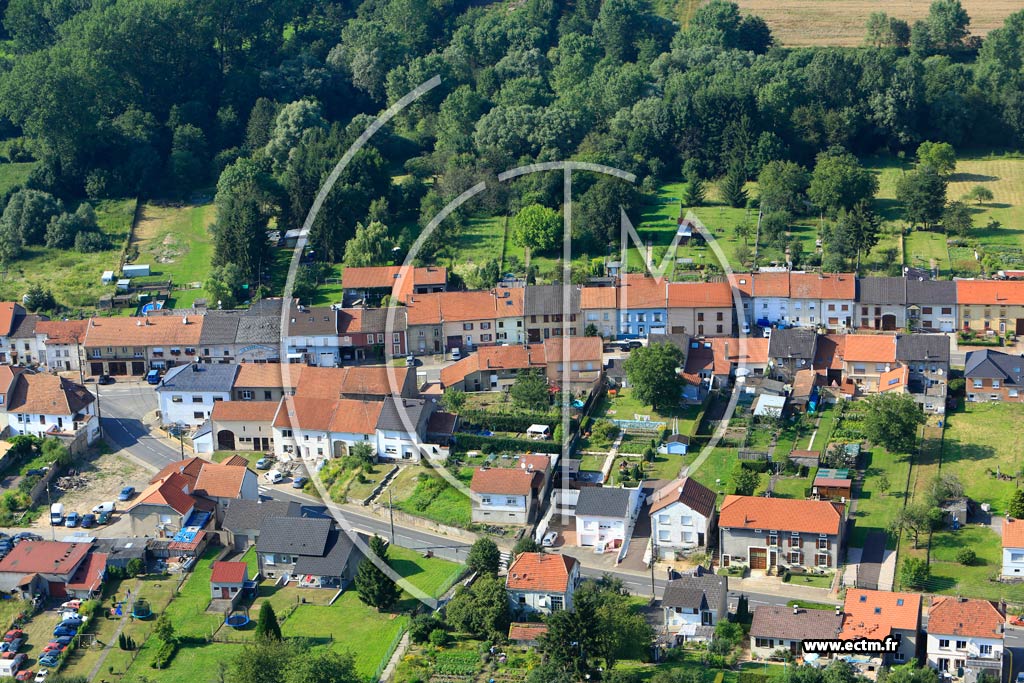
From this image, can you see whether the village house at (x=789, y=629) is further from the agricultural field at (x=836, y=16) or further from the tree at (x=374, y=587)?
the agricultural field at (x=836, y=16)

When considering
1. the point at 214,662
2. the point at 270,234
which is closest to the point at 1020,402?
the point at 214,662

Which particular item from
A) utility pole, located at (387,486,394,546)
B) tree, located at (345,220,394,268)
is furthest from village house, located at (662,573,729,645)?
tree, located at (345,220,394,268)

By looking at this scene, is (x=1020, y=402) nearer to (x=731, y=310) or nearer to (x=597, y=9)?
(x=731, y=310)

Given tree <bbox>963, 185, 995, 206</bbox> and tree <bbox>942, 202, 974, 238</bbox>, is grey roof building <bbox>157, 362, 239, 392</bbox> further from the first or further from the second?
tree <bbox>963, 185, 995, 206</bbox>

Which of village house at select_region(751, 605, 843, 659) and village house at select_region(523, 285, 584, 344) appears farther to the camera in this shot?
village house at select_region(523, 285, 584, 344)

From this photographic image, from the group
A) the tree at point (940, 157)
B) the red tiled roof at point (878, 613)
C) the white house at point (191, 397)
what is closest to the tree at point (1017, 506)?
the red tiled roof at point (878, 613)

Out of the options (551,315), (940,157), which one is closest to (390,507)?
(551,315)

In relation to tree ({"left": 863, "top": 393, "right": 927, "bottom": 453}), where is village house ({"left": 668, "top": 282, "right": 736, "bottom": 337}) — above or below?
above
